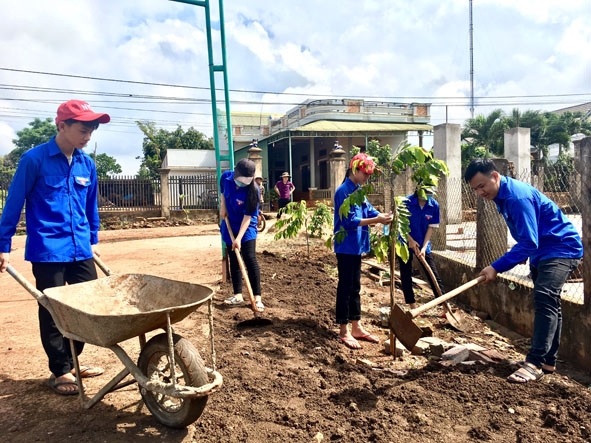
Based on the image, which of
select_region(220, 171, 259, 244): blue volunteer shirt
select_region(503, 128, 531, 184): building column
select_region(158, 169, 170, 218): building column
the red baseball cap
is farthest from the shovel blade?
select_region(158, 169, 170, 218): building column

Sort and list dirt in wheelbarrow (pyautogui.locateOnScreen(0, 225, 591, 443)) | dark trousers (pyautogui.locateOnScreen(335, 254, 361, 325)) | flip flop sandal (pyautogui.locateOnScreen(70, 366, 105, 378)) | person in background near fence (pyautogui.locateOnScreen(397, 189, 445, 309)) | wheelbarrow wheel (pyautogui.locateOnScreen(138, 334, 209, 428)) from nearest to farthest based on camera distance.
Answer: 1. wheelbarrow wheel (pyautogui.locateOnScreen(138, 334, 209, 428))
2. dirt in wheelbarrow (pyautogui.locateOnScreen(0, 225, 591, 443))
3. flip flop sandal (pyautogui.locateOnScreen(70, 366, 105, 378))
4. dark trousers (pyautogui.locateOnScreen(335, 254, 361, 325))
5. person in background near fence (pyautogui.locateOnScreen(397, 189, 445, 309))

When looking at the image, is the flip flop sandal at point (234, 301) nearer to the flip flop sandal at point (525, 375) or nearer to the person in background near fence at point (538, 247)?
the person in background near fence at point (538, 247)

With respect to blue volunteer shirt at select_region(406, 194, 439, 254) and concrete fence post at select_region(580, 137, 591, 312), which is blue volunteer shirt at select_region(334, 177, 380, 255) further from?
concrete fence post at select_region(580, 137, 591, 312)

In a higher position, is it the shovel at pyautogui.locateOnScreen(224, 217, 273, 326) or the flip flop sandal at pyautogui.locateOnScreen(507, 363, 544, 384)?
the shovel at pyautogui.locateOnScreen(224, 217, 273, 326)

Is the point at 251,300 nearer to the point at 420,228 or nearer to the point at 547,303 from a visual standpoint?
the point at 420,228

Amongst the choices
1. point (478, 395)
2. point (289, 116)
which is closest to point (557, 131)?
point (289, 116)

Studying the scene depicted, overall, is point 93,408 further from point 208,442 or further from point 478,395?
point 478,395

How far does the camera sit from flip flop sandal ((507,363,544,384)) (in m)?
3.21

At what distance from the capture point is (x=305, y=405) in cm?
286

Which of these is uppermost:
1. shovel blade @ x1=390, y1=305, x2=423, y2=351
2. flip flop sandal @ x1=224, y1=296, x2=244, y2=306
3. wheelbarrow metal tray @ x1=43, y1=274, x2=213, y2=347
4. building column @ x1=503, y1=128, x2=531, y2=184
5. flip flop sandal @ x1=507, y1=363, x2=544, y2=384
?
building column @ x1=503, y1=128, x2=531, y2=184

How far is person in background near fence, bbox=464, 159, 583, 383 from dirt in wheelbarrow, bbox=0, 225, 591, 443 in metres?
0.29

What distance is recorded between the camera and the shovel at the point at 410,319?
336 cm

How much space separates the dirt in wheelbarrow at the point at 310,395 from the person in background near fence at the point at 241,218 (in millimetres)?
307

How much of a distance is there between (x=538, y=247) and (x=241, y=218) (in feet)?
9.85
